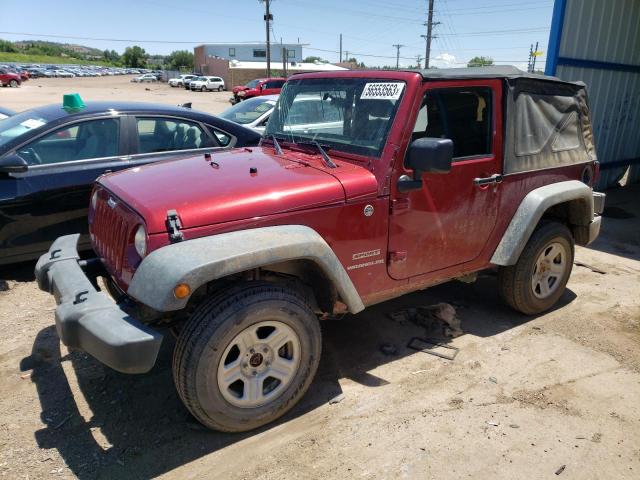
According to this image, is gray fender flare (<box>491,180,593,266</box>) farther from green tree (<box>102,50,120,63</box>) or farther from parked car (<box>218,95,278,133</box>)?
green tree (<box>102,50,120,63</box>)

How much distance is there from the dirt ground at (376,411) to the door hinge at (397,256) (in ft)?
2.69

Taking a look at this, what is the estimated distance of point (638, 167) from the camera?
10.6 meters

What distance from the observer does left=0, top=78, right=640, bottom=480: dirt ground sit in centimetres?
266

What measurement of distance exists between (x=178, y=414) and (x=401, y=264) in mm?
1679

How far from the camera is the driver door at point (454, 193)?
3271mm

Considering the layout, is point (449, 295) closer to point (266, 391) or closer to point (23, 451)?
point (266, 391)

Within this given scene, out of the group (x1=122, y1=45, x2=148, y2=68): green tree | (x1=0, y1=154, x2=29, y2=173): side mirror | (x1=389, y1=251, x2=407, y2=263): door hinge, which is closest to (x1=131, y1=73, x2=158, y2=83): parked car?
(x1=122, y1=45, x2=148, y2=68): green tree

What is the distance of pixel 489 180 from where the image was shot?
11.8 ft

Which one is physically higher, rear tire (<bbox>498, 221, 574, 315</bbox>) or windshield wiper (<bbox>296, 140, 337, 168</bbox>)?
windshield wiper (<bbox>296, 140, 337, 168</bbox>)

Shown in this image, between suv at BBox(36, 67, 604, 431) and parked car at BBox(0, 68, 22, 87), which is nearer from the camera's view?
suv at BBox(36, 67, 604, 431)

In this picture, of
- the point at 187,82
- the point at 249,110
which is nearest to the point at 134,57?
the point at 187,82

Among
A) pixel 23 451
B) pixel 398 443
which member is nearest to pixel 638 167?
pixel 398 443

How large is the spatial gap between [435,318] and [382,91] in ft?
6.42

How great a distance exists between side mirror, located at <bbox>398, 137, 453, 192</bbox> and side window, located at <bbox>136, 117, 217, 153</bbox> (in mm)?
2944
